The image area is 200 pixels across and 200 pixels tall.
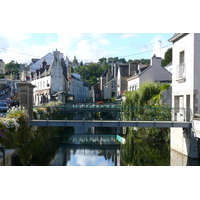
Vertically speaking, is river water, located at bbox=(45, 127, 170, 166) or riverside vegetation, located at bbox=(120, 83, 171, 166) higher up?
riverside vegetation, located at bbox=(120, 83, 171, 166)

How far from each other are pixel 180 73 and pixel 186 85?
0.95 meters

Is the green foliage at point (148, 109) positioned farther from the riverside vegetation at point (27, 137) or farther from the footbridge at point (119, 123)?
the riverside vegetation at point (27, 137)

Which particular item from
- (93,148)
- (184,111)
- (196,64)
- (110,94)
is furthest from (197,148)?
(110,94)

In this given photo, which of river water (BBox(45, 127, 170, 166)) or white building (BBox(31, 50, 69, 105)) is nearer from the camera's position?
river water (BBox(45, 127, 170, 166))

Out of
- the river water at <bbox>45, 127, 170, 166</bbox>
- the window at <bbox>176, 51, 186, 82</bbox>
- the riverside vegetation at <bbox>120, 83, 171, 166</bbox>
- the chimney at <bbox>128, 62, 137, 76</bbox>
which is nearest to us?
the river water at <bbox>45, 127, 170, 166</bbox>

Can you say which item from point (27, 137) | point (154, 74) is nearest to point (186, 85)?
point (27, 137)

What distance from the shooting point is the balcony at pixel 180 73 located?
16.1m

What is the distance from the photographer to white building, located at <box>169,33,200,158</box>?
15.0 m

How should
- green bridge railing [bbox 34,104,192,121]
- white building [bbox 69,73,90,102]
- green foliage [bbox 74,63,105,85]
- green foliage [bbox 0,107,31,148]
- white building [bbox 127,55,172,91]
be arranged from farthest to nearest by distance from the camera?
green foliage [bbox 74,63,105,85] → white building [bbox 69,73,90,102] → white building [bbox 127,55,172,91] → green bridge railing [bbox 34,104,192,121] → green foliage [bbox 0,107,31,148]

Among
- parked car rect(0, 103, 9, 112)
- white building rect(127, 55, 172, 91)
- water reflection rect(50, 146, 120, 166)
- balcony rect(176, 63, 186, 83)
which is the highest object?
white building rect(127, 55, 172, 91)

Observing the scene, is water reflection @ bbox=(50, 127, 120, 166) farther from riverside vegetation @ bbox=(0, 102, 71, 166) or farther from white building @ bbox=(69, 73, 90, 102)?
white building @ bbox=(69, 73, 90, 102)

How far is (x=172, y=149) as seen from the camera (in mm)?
17875

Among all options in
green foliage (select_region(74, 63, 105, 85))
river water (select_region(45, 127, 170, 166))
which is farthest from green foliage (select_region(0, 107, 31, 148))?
green foliage (select_region(74, 63, 105, 85))

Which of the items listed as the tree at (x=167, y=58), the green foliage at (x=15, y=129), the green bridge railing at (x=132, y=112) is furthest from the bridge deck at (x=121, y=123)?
the tree at (x=167, y=58)
